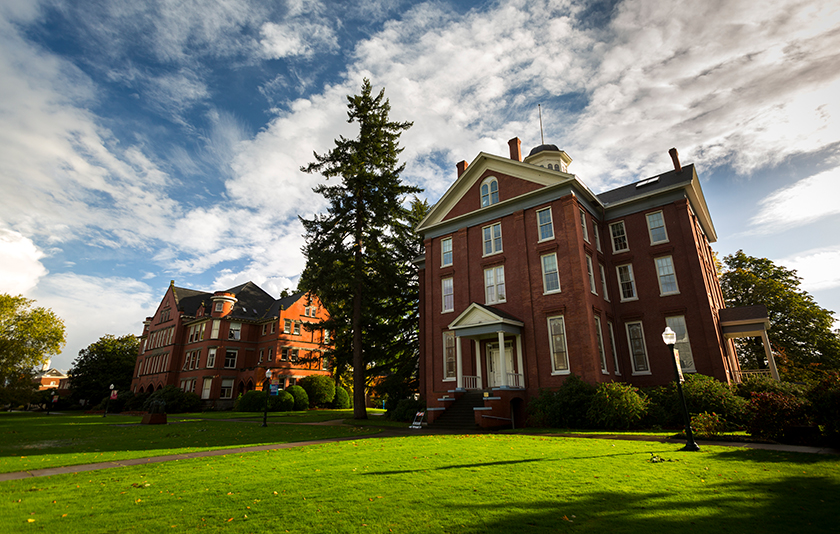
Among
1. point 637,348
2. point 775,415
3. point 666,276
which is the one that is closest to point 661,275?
point 666,276

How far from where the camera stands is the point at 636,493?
6.07m

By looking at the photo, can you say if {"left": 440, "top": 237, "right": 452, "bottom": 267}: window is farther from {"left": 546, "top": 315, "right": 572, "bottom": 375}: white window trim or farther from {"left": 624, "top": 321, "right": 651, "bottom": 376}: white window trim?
{"left": 624, "top": 321, "right": 651, "bottom": 376}: white window trim

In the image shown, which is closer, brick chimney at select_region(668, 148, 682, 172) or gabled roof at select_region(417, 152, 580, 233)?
gabled roof at select_region(417, 152, 580, 233)

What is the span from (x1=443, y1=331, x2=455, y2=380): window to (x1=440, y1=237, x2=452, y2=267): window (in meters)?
4.53

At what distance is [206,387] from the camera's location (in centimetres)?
4566

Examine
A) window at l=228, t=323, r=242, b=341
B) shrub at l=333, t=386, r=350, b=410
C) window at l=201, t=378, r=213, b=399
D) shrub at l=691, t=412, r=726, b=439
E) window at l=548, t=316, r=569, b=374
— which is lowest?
shrub at l=691, t=412, r=726, b=439

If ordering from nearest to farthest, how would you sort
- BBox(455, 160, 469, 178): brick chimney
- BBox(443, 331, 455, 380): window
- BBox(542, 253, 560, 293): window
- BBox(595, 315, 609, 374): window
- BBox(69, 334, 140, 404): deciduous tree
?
BBox(595, 315, 609, 374): window < BBox(542, 253, 560, 293): window < BBox(443, 331, 455, 380): window < BBox(455, 160, 469, 178): brick chimney < BBox(69, 334, 140, 404): deciduous tree

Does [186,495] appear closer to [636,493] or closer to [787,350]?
[636,493]

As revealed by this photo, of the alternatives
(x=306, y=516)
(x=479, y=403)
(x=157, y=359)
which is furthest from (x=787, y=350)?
(x=157, y=359)

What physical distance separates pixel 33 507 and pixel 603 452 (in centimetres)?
1050

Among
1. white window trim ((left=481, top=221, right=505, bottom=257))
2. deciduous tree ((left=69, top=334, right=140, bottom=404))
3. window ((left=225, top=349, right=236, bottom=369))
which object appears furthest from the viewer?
deciduous tree ((left=69, top=334, right=140, bottom=404))

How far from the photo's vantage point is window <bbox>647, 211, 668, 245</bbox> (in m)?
23.1

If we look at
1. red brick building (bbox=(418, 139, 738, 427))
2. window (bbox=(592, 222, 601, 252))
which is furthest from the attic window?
window (bbox=(592, 222, 601, 252))

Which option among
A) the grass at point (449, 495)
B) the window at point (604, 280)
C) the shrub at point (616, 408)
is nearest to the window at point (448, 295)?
the window at point (604, 280)
